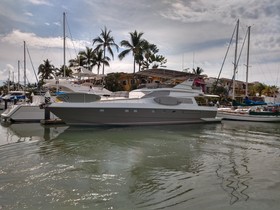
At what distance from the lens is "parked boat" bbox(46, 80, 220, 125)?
19062mm

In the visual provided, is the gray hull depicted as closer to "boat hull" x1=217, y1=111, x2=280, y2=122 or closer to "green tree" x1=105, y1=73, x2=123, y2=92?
"boat hull" x1=217, y1=111, x2=280, y2=122

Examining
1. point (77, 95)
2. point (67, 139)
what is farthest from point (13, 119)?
point (67, 139)

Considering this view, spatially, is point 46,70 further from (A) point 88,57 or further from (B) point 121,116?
(B) point 121,116

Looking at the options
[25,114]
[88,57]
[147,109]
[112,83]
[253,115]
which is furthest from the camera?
[88,57]

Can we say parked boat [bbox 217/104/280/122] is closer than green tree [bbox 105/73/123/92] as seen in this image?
Yes

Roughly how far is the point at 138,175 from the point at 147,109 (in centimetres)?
1281

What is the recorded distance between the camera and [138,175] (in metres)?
7.89

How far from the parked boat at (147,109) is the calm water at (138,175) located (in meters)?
5.96

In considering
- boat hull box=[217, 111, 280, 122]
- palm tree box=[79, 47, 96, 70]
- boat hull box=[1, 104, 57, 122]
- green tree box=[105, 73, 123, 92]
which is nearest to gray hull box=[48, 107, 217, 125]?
boat hull box=[1, 104, 57, 122]

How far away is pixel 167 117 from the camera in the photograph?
70.2 feet

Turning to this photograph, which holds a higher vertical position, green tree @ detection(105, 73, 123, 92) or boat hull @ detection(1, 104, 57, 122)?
green tree @ detection(105, 73, 123, 92)

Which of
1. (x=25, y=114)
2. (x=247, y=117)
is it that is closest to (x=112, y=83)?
(x=25, y=114)

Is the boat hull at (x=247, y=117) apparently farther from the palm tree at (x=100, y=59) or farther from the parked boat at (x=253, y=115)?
the palm tree at (x=100, y=59)

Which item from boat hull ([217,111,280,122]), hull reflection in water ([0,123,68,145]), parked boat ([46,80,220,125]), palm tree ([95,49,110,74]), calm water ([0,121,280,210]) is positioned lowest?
hull reflection in water ([0,123,68,145])
